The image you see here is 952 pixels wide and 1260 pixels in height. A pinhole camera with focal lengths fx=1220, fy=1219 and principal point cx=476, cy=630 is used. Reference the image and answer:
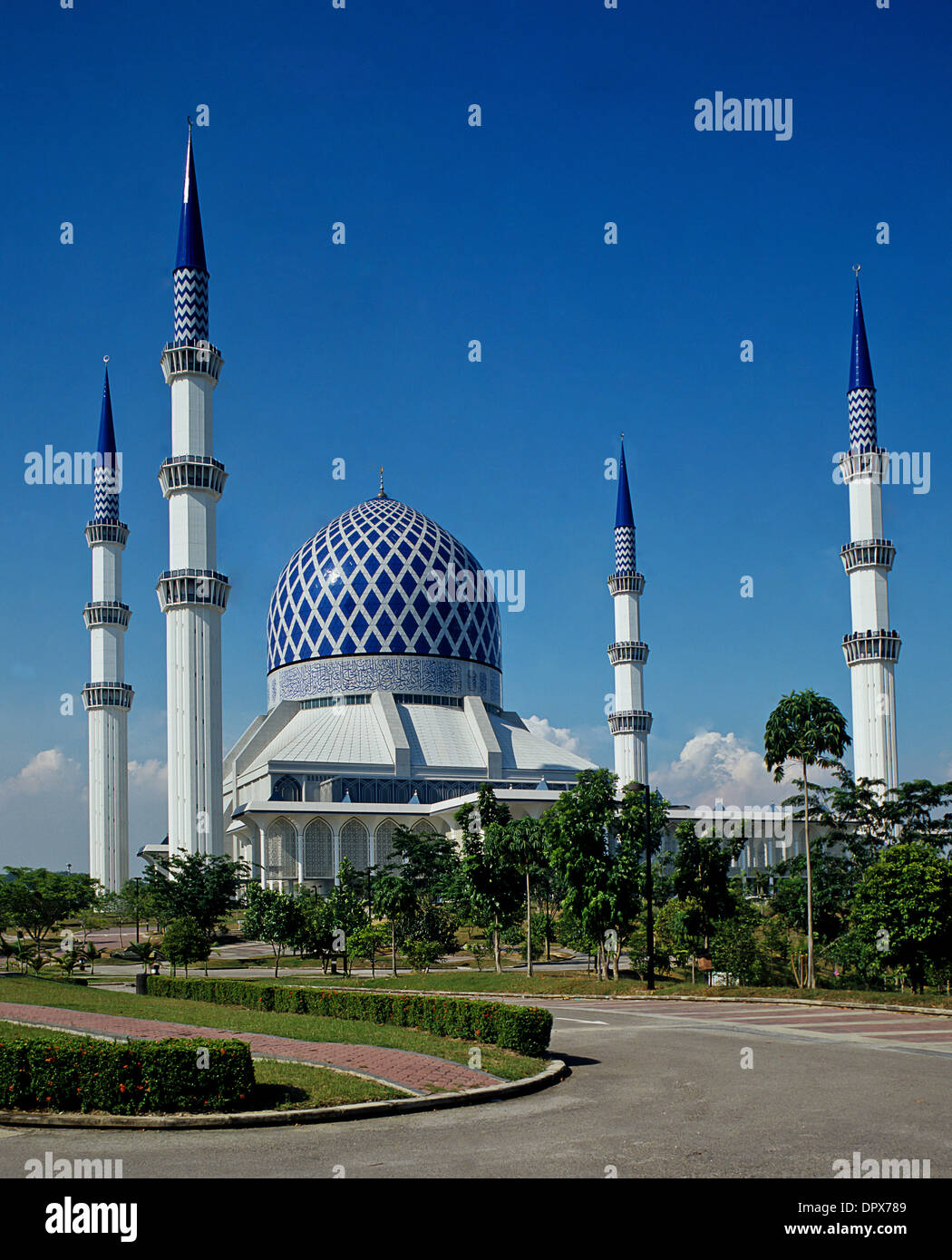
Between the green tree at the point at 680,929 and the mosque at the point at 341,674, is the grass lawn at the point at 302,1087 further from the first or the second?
the mosque at the point at 341,674

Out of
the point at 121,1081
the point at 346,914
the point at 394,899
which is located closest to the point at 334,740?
the point at 346,914

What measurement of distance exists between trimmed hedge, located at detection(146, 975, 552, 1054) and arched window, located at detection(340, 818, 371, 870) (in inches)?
1528

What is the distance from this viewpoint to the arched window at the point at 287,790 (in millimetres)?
66500

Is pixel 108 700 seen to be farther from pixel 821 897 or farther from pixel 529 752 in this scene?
pixel 821 897

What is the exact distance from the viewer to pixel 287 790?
66.9m

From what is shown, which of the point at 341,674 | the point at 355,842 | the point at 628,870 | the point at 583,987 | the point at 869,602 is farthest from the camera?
the point at 341,674

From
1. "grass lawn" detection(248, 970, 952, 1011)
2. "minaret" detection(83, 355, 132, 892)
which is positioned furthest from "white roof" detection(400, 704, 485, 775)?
"grass lawn" detection(248, 970, 952, 1011)

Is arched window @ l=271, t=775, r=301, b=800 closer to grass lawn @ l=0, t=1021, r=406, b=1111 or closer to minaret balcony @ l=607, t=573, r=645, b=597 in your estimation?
minaret balcony @ l=607, t=573, r=645, b=597

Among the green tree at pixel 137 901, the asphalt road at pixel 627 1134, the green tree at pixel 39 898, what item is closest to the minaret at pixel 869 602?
the green tree at pixel 137 901

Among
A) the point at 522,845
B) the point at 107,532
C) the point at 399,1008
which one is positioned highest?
the point at 107,532

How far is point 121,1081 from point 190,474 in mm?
44196

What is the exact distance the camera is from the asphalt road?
10.1m
